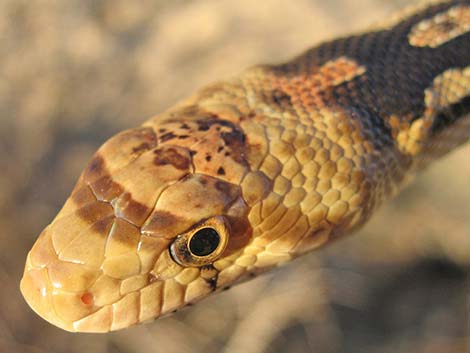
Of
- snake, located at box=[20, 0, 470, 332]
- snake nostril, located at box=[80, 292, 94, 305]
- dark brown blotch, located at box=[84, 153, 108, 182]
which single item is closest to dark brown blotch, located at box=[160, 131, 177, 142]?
snake, located at box=[20, 0, 470, 332]

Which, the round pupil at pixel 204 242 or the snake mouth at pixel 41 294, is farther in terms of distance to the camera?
the round pupil at pixel 204 242

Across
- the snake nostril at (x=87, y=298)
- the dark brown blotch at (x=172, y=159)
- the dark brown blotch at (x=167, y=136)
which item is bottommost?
the snake nostril at (x=87, y=298)

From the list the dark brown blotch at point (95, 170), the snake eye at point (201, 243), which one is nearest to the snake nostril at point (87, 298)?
the snake eye at point (201, 243)

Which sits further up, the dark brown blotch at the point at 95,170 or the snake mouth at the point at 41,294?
the dark brown blotch at the point at 95,170

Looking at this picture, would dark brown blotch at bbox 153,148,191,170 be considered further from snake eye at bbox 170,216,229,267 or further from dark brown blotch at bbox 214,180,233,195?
snake eye at bbox 170,216,229,267

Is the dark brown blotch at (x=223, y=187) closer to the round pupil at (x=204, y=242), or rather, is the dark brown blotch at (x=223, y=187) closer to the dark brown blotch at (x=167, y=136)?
the round pupil at (x=204, y=242)

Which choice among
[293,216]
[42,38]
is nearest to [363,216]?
[293,216]

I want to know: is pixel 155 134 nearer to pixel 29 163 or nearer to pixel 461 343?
pixel 29 163

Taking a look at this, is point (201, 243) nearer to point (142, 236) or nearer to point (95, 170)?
point (142, 236)
